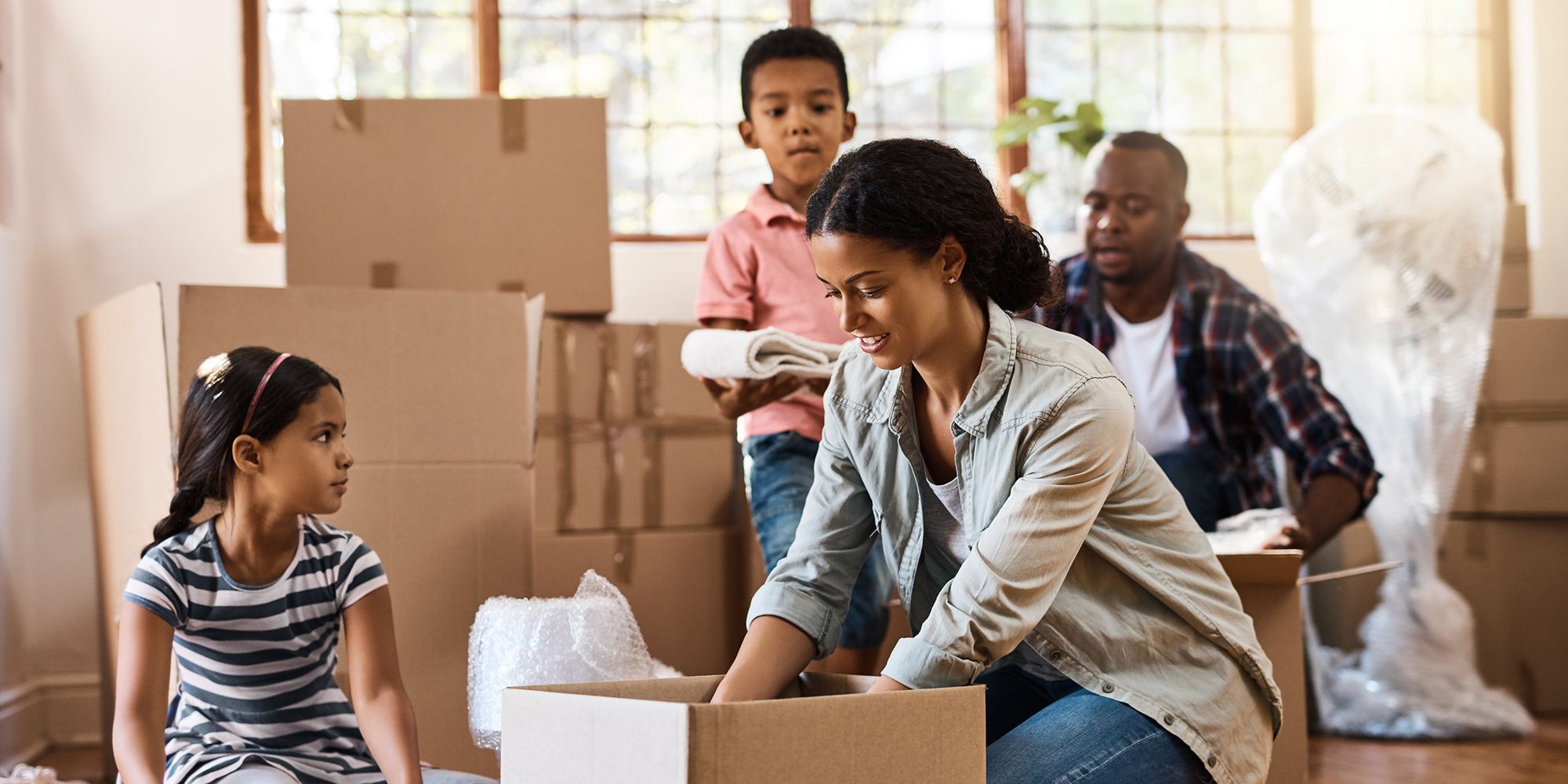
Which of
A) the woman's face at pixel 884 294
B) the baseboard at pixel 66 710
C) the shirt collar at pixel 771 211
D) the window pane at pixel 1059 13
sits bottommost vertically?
the baseboard at pixel 66 710

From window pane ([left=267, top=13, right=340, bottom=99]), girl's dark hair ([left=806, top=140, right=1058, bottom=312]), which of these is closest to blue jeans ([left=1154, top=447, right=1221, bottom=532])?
girl's dark hair ([left=806, top=140, right=1058, bottom=312])

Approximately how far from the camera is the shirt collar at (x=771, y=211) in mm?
1830

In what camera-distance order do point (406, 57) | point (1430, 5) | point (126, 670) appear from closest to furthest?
point (126, 670) → point (406, 57) → point (1430, 5)

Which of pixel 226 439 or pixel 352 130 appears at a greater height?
pixel 352 130

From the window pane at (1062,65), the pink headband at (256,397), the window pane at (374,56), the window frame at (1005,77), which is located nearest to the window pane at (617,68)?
the window frame at (1005,77)

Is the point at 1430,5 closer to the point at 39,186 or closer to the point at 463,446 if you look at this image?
the point at 463,446

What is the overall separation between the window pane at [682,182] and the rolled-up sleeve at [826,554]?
1846 mm

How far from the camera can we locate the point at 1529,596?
2.69m

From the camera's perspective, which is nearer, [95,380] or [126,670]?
[126,670]

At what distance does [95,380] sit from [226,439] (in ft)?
2.66

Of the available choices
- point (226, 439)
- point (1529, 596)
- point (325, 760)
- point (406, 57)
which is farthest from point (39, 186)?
point (1529, 596)

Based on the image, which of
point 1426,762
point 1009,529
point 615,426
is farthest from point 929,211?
point 1426,762

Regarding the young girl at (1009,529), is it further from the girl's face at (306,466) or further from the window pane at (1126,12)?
the window pane at (1126,12)

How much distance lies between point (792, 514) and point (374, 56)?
5.77ft
